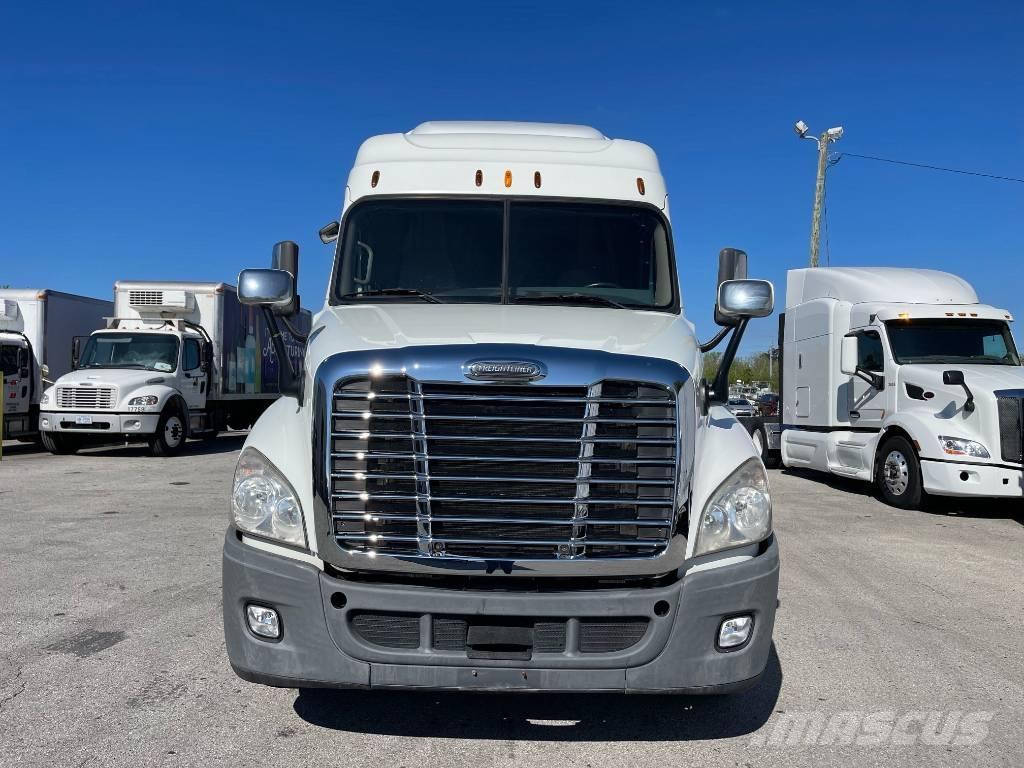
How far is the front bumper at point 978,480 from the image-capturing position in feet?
32.8

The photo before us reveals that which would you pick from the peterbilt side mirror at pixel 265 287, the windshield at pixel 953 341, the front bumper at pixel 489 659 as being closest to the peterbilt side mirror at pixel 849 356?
the windshield at pixel 953 341

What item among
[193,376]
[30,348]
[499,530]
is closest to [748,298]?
[499,530]

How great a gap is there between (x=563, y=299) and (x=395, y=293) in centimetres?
92

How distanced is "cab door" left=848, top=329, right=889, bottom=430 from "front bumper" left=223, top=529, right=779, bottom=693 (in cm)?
923

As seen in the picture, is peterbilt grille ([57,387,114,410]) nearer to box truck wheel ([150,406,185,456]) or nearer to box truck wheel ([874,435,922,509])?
box truck wheel ([150,406,185,456])

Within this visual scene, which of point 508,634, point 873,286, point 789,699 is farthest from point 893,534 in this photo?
point 508,634

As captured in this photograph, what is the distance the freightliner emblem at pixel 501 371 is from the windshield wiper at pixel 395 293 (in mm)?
1317

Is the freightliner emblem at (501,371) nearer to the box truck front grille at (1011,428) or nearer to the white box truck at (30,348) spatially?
the box truck front grille at (1011,428)

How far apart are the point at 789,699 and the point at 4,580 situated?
5.47m

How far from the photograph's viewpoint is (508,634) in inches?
129

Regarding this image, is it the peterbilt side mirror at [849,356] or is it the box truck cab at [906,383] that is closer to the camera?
the box truck cab at [906,383]

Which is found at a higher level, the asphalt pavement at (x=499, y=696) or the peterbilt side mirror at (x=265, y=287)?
the peterbilt side mirror at (x=265, y=287)

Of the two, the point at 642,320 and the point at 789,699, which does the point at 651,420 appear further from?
the point at 789,699

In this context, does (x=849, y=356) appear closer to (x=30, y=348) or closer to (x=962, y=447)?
(x=962, y=447)
